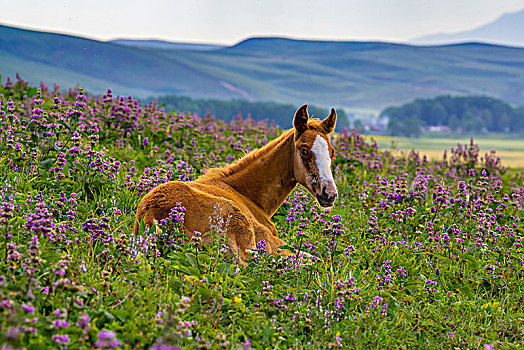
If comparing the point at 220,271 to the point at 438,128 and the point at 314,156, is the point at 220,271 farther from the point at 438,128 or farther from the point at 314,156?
the point at 438,128

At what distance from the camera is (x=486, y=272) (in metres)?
7.21

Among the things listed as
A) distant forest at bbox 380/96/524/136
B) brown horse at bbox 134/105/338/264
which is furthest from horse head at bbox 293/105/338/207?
distant forest at bbox 380/96/524/136

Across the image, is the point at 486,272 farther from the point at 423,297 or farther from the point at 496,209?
the point at 496,209

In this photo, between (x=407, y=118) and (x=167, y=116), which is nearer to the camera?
(x=167, y=116)

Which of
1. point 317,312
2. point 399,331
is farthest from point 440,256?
point 317,312

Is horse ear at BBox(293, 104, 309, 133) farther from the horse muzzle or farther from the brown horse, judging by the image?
the horse muzzle

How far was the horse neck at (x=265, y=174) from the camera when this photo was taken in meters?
7.06

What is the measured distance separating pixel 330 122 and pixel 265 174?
1184mm

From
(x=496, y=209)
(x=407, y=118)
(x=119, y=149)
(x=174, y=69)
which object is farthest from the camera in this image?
(x=174, y=69)

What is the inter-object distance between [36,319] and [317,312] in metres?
2.52

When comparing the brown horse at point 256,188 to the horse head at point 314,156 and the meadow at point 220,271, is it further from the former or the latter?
the meadow at point 220,271

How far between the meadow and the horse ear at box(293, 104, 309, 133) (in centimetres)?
131

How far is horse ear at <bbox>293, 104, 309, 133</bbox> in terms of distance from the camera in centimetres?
660

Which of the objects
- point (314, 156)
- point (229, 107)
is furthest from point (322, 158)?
point (229, 107)
